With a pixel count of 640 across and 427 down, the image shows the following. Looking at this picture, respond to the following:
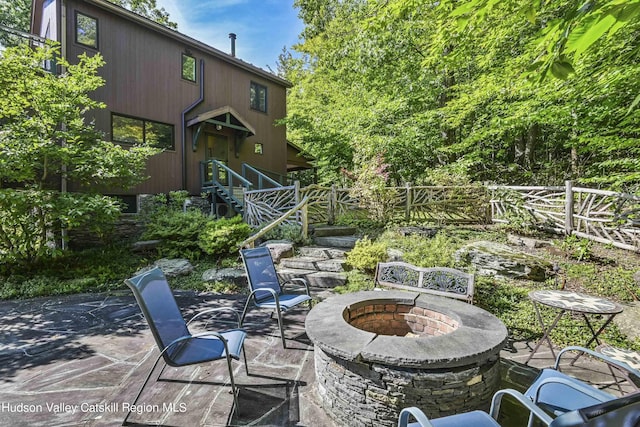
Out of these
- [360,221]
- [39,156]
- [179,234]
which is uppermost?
[39,156]

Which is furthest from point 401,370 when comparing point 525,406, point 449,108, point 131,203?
point 449,108

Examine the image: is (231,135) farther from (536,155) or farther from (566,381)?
(536,155)

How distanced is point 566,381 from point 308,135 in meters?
13.6

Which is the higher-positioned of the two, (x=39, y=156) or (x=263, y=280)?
(x=39, y=156)

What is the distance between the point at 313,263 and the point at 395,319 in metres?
2.89

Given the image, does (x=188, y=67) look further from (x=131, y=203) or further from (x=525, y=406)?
(x=525, y=406)

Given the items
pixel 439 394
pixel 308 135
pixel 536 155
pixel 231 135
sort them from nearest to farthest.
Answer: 1. pixel 439 394
2. pixel 231 135
3. pixel 536 155
4. pixel 308 135

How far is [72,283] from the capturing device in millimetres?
6004

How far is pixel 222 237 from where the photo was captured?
23.4 ft

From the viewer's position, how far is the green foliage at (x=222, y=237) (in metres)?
7.10

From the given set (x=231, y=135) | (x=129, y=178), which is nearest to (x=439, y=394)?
(x=129, y=178)

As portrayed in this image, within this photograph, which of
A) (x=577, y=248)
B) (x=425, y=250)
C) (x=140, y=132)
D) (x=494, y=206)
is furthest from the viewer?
(x=140, y=132)

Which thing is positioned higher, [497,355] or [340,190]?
[340,190]

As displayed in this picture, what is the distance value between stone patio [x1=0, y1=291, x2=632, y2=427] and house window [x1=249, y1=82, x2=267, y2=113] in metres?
11.1
